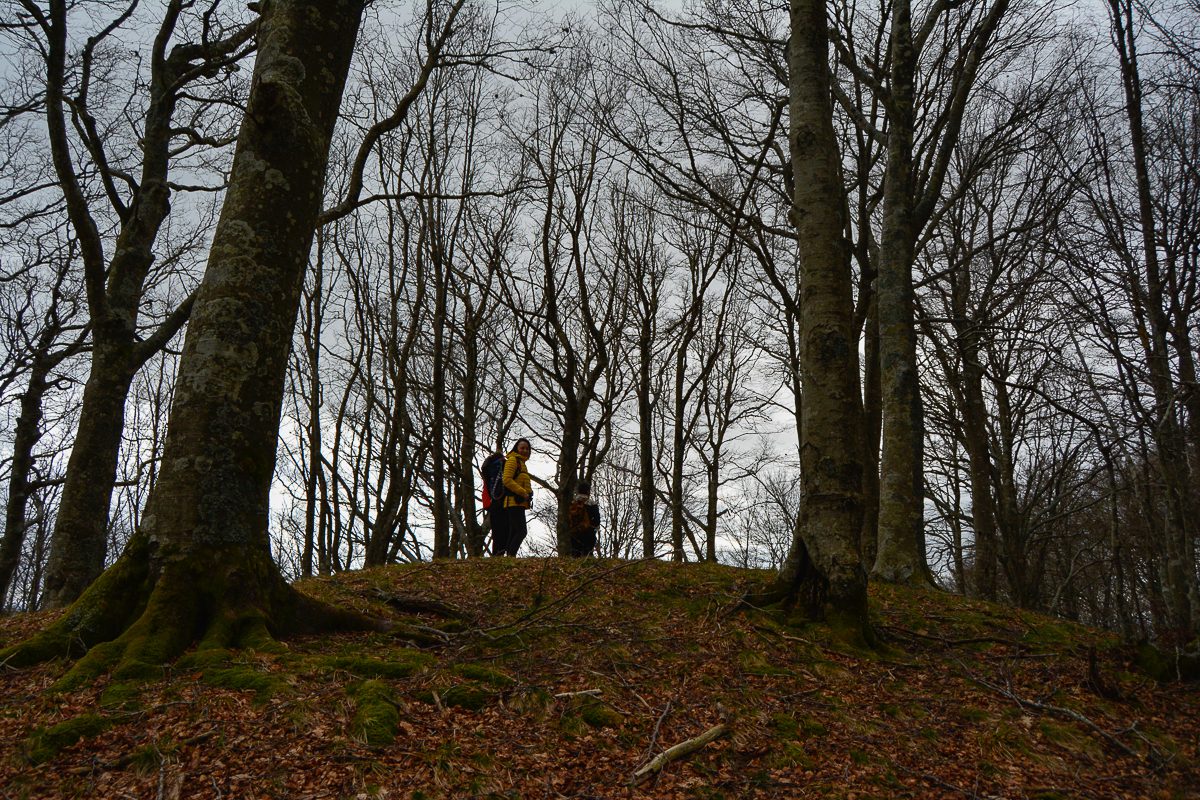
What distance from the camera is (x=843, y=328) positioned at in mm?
5418

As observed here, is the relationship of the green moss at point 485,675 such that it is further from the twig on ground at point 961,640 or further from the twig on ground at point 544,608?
the twig on ground at point 961,640

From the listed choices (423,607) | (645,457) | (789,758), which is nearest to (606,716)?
(789,758)

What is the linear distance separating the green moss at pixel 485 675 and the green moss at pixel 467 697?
Answer: 0.13 m

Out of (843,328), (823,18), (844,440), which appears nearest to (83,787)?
(844,440)

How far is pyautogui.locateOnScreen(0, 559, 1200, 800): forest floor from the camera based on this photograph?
264 cm

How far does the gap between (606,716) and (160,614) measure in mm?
2394

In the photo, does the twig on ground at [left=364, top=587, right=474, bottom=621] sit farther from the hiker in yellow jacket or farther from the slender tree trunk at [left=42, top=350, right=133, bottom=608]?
the hiker in yellow jacket

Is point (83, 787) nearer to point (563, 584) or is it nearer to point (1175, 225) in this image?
point (563, 584)

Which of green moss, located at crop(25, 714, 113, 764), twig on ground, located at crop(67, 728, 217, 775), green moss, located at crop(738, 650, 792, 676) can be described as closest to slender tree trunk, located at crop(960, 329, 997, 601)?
green moss, located at crop(738, 650, 792, 676)

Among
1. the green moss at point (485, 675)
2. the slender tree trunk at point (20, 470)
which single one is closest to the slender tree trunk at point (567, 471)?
the green moss at point (485, 675)

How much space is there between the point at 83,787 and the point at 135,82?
33.1 ft

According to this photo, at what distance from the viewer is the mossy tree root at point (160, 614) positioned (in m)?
3.43

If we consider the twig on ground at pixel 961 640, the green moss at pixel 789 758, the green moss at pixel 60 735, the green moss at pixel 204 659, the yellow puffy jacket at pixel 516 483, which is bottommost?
the green moss at pixel 789 758

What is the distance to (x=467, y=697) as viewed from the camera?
11.2 feet
